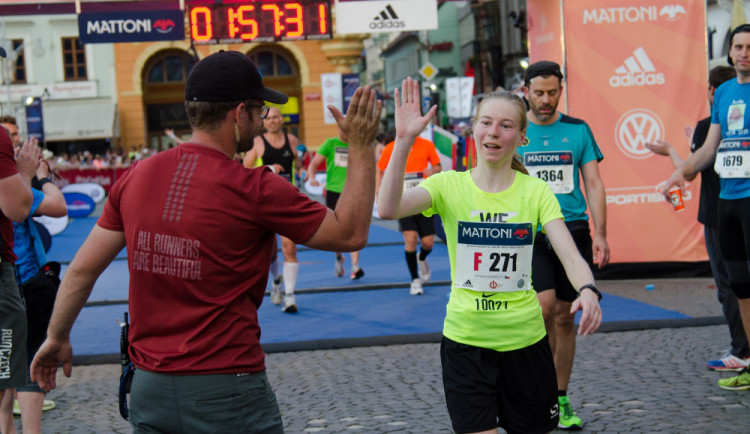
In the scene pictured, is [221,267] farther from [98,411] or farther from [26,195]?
[98,411]

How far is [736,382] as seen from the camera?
19.9 feet

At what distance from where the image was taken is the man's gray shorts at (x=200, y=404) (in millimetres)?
2768

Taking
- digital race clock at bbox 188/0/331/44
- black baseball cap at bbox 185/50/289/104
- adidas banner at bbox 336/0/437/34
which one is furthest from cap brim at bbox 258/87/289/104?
adidas banner at bbox 336/0/437/34

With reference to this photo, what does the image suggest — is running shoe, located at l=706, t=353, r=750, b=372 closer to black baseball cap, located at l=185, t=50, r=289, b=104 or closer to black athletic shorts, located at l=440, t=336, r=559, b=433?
black athletic shorts, located at l=440, t=336, r=559, b=433

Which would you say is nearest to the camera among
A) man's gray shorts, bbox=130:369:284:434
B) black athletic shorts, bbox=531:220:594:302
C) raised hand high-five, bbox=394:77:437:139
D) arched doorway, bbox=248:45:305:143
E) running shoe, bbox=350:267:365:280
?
man's gray shorts, bbox=130:369:284:434

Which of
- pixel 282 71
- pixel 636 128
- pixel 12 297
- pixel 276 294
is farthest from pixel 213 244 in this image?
pixel 282 71

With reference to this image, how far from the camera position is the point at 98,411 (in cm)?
625

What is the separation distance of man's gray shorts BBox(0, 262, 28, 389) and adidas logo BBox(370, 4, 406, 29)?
417 inches

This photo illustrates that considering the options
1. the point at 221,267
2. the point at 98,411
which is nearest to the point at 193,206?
the point at 221,267

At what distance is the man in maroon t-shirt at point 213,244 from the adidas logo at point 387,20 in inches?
471

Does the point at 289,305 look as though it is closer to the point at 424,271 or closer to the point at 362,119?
the point at 424,271

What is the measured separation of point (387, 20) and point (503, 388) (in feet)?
37.9

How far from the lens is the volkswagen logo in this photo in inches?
442

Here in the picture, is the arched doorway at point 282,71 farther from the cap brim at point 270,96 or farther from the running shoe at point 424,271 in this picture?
the cap brim at point 270,96
